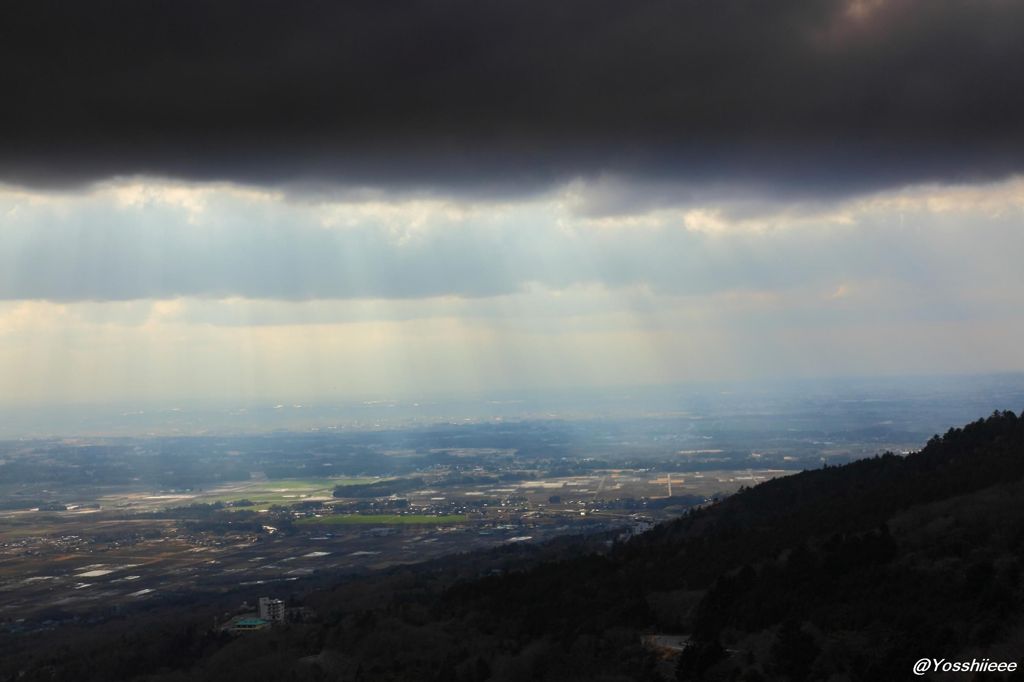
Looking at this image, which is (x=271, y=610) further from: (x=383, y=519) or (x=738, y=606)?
(x=383, y=519)

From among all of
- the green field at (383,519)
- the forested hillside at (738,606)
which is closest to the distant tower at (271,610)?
the forested hillside at (738,606)

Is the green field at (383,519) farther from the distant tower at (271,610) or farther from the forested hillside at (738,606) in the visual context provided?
the forested hillside at (738,606)

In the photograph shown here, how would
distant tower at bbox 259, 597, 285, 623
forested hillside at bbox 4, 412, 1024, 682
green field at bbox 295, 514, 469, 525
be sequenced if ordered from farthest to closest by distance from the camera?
green field at bbox 295, 514, 469, 525, distant tower at bbox 259, 597, 285, 623, forested hillside at bbox 4, 412, 1024, 682

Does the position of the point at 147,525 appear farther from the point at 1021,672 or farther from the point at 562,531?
the point at 1021,672

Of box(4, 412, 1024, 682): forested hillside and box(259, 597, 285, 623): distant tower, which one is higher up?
box(4, 412, 1024, 682): forested hillside

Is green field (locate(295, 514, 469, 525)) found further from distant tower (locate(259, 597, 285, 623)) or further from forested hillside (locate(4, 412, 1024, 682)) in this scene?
forested hillside (locate(4, 412, 1024, 682))

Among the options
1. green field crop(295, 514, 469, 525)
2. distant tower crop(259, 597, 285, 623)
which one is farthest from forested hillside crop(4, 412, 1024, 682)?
green field crop(295, 514, 469, 525)

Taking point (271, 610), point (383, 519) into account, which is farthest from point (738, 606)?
point (383, 519)
